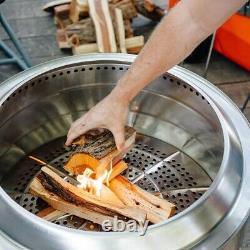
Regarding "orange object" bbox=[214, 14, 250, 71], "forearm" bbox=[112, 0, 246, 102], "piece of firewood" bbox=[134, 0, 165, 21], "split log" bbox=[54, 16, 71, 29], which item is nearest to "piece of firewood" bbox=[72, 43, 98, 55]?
"split log" bbox=[54, 16, 71, 29]

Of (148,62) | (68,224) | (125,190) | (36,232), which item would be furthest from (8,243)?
(148,62)

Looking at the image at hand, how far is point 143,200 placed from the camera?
993 mm

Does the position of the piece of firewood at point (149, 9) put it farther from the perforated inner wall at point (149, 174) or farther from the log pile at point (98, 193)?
the log pile at point (98, 193)

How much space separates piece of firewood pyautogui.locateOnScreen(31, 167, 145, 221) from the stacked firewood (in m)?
1.23

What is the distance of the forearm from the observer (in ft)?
2.85

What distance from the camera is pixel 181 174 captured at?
1167 millimetres

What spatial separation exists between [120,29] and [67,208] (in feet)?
4.49

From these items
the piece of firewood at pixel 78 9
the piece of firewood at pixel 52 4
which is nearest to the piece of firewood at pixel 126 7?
the piece of firewood at pixel 78 9

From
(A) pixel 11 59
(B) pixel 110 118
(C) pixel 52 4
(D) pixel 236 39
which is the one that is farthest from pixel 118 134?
(C) pixel 52 4

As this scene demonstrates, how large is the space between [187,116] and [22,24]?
5.20 feet

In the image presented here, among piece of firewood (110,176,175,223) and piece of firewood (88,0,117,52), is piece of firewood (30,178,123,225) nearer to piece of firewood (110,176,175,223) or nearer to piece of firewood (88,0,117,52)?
piece of firewood (110,176,175,223)

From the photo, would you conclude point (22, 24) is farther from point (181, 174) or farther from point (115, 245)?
point (115, 245)

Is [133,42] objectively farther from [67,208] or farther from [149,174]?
[67,208]

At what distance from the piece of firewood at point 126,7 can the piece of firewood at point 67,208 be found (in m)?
1.40
